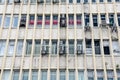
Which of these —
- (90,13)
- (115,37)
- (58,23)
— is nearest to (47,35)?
(58,23)

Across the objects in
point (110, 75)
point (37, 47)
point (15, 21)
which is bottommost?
point (110, 75)

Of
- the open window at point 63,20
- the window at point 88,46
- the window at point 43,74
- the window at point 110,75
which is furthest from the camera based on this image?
the open window at point 63,20

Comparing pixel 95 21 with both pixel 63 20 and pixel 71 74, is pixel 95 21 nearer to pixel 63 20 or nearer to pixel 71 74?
pixel 63 20

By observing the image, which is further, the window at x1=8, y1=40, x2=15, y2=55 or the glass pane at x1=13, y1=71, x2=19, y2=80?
the window at x1=8, y1=40, x2=15, y2=55

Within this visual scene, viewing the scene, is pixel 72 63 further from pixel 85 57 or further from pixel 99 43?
pixel 99 43

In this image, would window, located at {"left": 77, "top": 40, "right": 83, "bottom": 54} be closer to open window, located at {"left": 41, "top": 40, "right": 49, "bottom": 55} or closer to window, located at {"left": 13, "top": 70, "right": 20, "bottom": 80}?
open window, located at {"left": 41, "top": 40, "right": 49, "bottom": 55}

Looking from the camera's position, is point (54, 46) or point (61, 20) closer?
point (54, 46)

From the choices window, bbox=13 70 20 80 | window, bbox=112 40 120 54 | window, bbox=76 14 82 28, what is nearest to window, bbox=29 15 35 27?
window, bbox=76 14 82 28

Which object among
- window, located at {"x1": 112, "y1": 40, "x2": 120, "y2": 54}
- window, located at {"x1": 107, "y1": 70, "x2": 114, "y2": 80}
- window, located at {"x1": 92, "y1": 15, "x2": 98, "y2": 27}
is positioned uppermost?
window, located at {"x1": 92, "y1": 15, "x2": 98, "y2": 27}

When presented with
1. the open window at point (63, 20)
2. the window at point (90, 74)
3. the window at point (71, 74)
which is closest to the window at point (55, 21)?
the open window at point (63, 20)

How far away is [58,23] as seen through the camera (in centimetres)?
2345

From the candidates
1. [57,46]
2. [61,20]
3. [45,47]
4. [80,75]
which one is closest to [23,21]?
[45,47]

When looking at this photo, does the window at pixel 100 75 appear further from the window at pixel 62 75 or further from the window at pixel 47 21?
the window at pixel 47 21

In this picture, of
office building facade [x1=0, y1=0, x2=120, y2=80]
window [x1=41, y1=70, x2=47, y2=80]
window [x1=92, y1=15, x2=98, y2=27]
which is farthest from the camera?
window [x1=92, y1=15, x2=98, y2=27]
